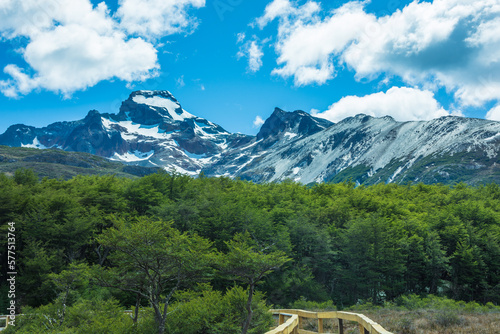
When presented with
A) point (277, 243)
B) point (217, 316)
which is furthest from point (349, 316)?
point (277, 243)

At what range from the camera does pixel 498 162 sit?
145875mm

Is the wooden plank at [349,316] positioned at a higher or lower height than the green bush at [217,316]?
higher

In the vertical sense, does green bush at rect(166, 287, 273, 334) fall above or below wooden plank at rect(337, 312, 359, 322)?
below


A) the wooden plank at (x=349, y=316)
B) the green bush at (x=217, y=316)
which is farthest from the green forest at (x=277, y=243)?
the wooden plank at (x=349, y=316)

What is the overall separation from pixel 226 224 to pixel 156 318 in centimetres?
1698

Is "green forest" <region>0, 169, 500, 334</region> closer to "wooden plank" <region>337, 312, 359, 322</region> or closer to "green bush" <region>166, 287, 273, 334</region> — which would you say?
"green bush" <region>166, 287, 273, 334</region>

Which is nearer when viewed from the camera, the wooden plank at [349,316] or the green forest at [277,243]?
the wooden plank at [349,316]

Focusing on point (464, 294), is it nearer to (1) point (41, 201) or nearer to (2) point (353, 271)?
(2) point (353, 271)

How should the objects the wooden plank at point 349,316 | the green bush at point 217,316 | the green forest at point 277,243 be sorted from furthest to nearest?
the green forest at point 277,243, the green bush at point 217,316, the wooden plank at point 349,316

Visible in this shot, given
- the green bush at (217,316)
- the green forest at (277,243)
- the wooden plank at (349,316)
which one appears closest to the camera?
the wooden plank at (349,316)

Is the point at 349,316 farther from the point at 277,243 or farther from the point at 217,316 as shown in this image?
the point at 277,243

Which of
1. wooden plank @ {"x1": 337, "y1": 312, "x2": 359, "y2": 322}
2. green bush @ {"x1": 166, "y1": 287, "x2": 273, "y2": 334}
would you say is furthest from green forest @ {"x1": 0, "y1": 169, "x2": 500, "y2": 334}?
wooden plank @ {"x1": 337, "y1": 312, "x2": 359, "y2": 322}

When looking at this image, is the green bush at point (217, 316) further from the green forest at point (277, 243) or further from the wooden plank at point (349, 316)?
the wooden plank at point (349, 316)

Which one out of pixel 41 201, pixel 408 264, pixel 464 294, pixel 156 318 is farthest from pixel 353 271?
pixel 41 201
